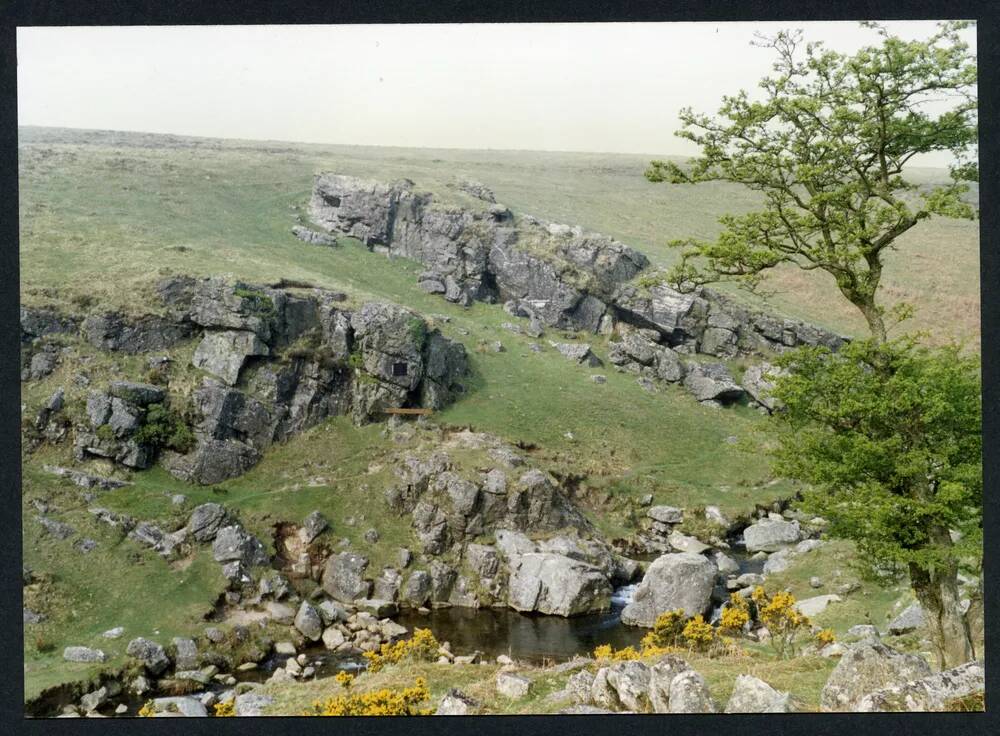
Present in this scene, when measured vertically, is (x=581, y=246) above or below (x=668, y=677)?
above

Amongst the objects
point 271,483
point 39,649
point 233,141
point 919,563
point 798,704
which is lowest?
point 39,649

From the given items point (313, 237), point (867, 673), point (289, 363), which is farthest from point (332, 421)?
point (867, 673)

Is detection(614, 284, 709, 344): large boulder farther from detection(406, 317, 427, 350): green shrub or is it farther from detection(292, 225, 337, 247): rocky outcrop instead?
detection(292, 225, 337, 247): rocky outcrop

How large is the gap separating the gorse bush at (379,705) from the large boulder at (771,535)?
47.3 feet

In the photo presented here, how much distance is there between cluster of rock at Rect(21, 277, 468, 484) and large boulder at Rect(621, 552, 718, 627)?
10.6 m

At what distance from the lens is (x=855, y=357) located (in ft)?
38.9

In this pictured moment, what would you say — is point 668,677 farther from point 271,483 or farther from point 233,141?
point 233,141

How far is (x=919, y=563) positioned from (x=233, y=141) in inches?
2175

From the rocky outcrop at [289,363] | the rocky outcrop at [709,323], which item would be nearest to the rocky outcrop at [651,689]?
the rocky outcrop at [289,363]

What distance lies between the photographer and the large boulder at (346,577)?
20688mm

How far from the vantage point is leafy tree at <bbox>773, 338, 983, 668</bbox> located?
36.8ft

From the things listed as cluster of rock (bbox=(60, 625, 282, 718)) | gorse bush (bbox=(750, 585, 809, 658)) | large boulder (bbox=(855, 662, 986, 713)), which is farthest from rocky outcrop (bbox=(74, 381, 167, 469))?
large boulder (bbox=(855, 662, 986, 713))

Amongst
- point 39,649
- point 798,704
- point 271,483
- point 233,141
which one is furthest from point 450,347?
point 233,141

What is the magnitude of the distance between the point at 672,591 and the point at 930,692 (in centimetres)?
877
